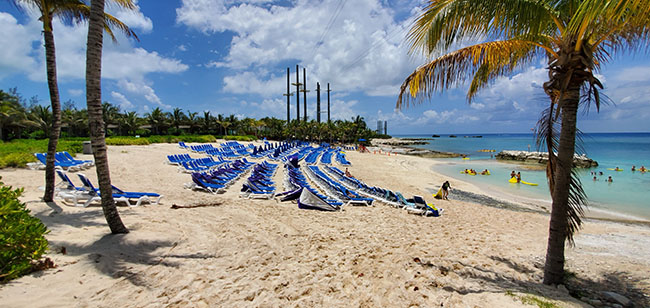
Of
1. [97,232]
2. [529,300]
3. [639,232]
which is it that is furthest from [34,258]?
[639,232]

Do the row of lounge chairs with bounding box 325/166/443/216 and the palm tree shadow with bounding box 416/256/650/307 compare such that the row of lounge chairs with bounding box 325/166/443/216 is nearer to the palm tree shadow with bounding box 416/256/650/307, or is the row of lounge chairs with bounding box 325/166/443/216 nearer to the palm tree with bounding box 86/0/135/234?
the palm tree shadow with bounding box 416/256/650/307

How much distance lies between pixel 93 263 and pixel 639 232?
1398cm

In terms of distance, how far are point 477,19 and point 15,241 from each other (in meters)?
5.84

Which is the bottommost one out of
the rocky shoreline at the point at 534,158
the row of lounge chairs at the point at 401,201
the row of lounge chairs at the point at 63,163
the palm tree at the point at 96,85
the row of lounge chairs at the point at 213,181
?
the rocky shoreline at the point at 534,158

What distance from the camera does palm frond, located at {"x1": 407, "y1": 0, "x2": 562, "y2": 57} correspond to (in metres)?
3.23

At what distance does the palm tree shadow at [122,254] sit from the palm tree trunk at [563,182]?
5.28 m

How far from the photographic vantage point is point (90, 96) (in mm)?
4145

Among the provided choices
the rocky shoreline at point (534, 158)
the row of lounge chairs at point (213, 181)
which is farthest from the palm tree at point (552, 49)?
the rocky shoreline at point (534, 158)

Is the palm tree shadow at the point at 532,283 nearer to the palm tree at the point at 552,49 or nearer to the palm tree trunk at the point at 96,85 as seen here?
the palm tree at the point at 552,49

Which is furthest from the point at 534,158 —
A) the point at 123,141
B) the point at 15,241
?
the point at 123,141

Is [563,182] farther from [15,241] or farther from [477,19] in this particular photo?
[15,241]

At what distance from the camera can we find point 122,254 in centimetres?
400

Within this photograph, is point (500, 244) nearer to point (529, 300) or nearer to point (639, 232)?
point (529, 300)

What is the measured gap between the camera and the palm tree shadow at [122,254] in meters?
3.56
